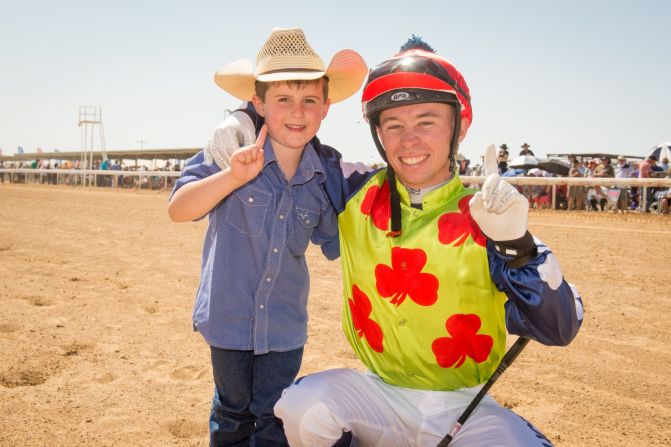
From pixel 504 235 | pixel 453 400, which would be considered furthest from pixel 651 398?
pixel 504 235

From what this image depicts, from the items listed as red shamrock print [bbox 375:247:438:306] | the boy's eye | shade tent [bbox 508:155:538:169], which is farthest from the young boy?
shade tent [bbox 508:155:538:169]

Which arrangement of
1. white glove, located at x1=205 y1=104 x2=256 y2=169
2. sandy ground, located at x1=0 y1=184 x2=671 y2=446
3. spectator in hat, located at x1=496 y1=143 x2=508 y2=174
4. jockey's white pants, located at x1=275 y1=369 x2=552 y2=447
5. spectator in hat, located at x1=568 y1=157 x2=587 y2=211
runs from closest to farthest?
jockey's white pants, located at x1=275 y1=369 x2=552 y2=447
white glove, located at x1=205 y1=104 x2=256 y2=169
sandy ground, located at x1=0 y1=184 x2=671 y2=446
spectator in hat, located at x1=568 y1=157 x2=587 y2=211
spectator in hat, located at x1=496 y1=143 x2=508 y2=174

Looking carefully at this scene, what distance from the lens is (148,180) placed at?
29.8 m

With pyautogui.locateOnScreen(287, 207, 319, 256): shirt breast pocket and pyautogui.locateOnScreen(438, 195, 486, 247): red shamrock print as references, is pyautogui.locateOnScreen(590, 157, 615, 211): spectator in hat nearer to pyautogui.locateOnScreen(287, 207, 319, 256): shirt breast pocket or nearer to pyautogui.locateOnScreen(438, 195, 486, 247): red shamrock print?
pyautogui.locateOnScreen(287, 207, 319, 256): shirt breast pocket

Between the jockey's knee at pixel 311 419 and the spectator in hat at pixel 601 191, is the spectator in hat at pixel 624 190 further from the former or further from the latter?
the jockey's knee at pixel 311 419

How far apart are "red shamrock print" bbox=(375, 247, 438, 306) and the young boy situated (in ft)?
1.82

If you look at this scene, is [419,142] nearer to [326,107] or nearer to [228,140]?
[326,107]

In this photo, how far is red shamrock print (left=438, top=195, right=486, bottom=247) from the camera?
219 cm

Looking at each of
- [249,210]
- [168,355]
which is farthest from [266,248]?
[168,355]

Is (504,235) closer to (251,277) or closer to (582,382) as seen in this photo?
(251,277)

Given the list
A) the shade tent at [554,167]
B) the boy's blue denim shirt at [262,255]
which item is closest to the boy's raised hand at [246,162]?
the boy's blue denim shirt at [262,255]

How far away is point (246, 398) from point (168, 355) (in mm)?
1645

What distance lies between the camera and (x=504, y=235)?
196 centimetres

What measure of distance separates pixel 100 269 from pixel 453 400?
19.2 feet
